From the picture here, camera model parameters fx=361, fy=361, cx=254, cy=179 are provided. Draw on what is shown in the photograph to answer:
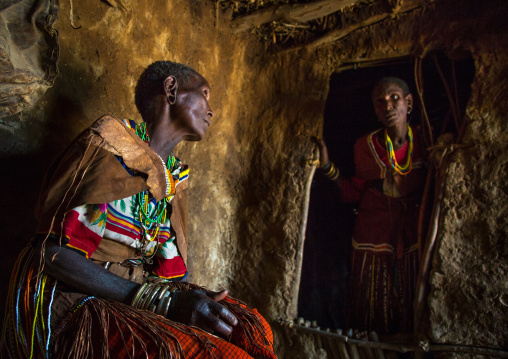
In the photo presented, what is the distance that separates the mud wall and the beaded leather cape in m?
0.43

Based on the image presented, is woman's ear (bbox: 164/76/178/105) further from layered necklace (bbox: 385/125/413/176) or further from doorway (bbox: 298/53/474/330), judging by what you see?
layered necklace (bbox: 385/125/413/176)

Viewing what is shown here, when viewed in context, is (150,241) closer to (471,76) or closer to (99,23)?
(99,23)

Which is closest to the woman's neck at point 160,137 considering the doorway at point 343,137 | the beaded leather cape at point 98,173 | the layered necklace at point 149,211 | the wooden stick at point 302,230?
the layered necklace at point 149,211

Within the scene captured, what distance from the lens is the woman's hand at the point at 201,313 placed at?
4.03 feet

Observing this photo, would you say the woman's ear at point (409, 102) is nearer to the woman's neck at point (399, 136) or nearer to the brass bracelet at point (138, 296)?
the woman's neck at point (399, 136)

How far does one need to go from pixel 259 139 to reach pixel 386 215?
1189 millimetres

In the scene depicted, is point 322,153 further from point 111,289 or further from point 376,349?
point 111,289

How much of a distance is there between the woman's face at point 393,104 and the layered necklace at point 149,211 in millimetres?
1740

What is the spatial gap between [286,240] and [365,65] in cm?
152

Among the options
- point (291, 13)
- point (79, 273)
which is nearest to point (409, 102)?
point (291, 13)

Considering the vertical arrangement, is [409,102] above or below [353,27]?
Result: below

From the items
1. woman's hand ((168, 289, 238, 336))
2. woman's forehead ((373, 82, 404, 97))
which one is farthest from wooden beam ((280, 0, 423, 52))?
woman's hand ((168, 289, 238, 336))

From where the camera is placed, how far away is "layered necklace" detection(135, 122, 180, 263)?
62.6 inches

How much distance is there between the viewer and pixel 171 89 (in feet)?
5.84
